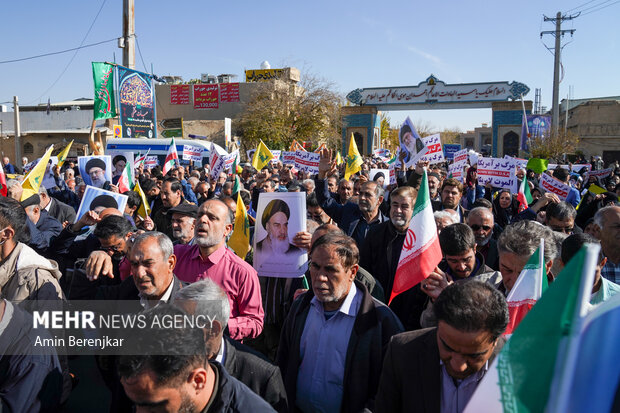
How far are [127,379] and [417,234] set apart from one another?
202cm

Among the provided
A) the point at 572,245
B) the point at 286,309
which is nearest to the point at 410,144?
the point at 286,309

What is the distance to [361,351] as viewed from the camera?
269 centimetres

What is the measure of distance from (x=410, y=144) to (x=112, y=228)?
6.63m

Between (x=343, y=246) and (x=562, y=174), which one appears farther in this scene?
(x=562, y=174)

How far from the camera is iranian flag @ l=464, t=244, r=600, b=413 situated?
3.54 feet

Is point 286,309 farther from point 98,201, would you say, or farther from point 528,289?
point 98,201

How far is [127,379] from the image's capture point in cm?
170

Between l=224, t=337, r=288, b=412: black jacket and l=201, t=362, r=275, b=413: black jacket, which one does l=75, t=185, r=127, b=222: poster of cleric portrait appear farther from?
l=201, t=362, r=275, b=413: black jacket

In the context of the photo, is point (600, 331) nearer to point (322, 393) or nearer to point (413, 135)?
point (322, 393)

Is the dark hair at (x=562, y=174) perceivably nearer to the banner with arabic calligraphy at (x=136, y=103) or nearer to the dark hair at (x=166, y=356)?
the dark hair at (x=166, y=356)

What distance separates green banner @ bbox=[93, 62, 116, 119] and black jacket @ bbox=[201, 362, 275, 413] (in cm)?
1534

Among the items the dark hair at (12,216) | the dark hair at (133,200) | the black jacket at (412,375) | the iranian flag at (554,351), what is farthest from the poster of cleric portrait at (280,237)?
the dark hair at (133,200)

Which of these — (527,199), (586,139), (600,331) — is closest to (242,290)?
(600,331)

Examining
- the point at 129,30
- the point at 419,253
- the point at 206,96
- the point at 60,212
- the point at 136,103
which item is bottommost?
the point at 60,212
